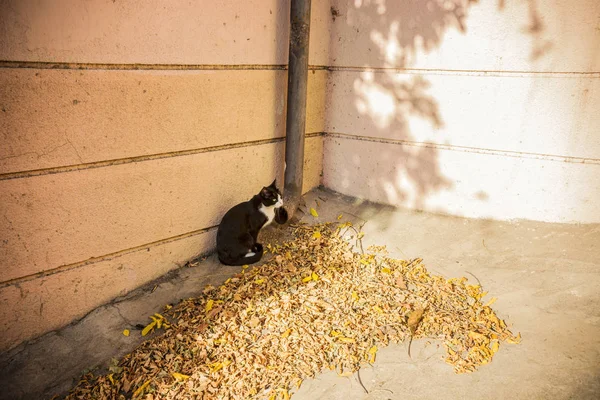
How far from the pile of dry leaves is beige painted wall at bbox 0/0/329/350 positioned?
72 centimetres

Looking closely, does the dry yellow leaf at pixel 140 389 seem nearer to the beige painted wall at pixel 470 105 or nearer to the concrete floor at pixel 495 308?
the concrete floor at pixel 495 308

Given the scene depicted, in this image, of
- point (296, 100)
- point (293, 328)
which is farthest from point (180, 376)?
point (296, 100)

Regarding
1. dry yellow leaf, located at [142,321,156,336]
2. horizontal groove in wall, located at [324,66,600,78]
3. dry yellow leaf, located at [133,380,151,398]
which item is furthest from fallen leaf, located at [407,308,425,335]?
horizontal groove in wall, located at [324,66,600,78]

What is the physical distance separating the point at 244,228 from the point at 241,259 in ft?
1.03

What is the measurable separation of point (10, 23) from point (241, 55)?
6.18 ft

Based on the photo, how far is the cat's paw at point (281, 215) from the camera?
4.27 m

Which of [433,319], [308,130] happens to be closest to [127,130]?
[308,130]

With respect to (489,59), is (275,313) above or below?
below

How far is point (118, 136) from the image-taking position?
3.21 meters

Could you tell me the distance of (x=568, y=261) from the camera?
141 inches

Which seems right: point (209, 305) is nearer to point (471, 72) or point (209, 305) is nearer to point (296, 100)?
point (296, 100)

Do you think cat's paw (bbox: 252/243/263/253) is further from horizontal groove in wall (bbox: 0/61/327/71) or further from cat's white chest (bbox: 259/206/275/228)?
horizontal groove in wall (bbox: 0/61/327/71)

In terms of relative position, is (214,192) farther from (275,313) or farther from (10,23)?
(10,23)

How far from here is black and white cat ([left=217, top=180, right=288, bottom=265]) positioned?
3.82 meters
